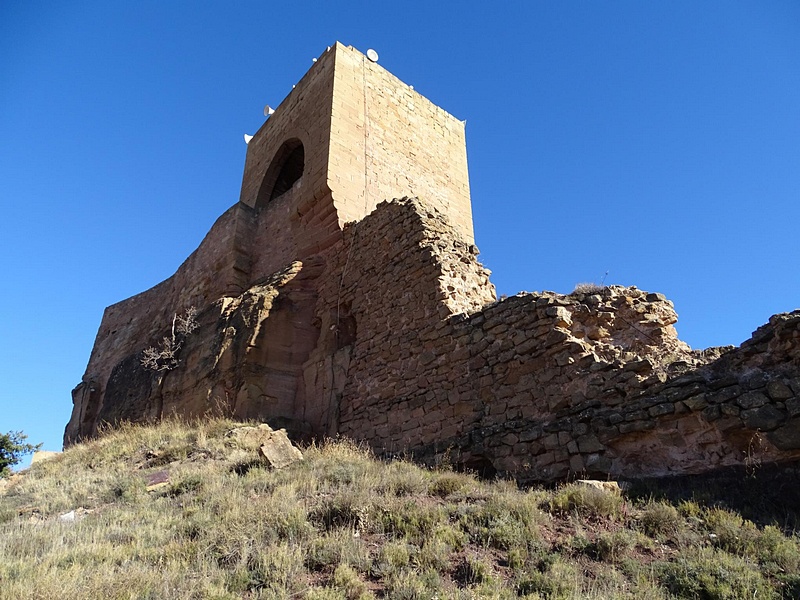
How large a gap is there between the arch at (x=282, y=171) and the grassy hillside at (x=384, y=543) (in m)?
10.3

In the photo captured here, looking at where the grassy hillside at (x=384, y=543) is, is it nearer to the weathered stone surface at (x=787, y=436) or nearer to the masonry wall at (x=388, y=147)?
the weathered stone surface at (x=787, y=436)

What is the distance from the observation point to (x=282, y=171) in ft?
50.1

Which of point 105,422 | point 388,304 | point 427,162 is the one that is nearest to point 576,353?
point 388,304

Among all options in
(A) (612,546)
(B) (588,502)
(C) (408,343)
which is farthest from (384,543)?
(C) (408,343)

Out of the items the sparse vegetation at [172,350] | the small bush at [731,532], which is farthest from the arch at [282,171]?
the small bush at [731,532]

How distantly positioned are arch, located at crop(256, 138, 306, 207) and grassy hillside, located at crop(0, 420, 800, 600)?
10270mm

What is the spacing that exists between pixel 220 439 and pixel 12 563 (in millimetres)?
3987

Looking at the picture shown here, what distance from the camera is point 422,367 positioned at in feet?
25.6

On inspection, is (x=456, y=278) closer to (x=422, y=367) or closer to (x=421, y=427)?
(x=422, y=367)

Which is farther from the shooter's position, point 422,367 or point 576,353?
point 422,367

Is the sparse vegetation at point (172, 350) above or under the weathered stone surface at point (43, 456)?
above

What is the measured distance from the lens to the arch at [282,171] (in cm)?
1475

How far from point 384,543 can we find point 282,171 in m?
12.6

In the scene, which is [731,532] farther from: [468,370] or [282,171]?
[282,171]
